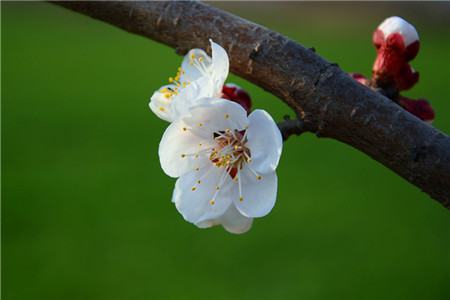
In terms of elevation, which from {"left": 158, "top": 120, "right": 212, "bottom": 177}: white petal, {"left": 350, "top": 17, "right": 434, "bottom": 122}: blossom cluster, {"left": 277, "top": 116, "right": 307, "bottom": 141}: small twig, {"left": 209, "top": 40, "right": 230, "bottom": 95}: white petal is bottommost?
{"left": 158, "top": 120, "right": 212, "bottom": 177}: white petal

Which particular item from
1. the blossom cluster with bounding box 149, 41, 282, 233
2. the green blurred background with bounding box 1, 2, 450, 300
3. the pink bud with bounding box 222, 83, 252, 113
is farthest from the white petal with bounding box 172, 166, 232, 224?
the green blurred background with bounding box 1, 2, 450, 300

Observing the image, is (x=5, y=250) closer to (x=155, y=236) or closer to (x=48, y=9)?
(x=155, y=236)

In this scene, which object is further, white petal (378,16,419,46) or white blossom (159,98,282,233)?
white petal (378,16,419,46)

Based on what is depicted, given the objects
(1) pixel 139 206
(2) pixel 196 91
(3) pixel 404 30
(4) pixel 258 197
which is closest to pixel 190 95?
(2) pixel 196 91

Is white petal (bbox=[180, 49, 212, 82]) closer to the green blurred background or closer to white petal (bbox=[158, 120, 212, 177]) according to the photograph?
white petal (bbox=[158, 120, 212, 177])

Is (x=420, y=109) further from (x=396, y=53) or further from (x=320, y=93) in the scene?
(x=320, y=93)

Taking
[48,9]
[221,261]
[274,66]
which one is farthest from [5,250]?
[48,9]
